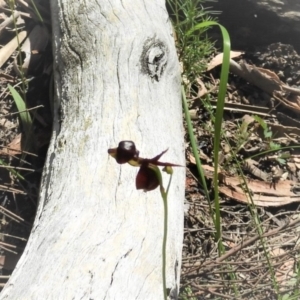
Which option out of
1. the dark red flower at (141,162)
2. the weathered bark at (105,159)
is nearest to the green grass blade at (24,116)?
the weathered bark at (105,159)

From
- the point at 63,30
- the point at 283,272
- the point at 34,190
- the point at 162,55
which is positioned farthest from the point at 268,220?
the point at 63,30

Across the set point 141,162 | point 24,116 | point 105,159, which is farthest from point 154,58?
point 141,162

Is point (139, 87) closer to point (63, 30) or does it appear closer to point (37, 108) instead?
point (63, 30)

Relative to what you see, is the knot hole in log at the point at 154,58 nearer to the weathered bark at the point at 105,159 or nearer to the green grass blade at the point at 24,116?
the weathered bark at the point at 105,159

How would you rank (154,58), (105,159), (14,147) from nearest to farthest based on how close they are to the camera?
(105,159) < (154,58) < (14,147)

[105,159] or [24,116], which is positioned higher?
[105,159]

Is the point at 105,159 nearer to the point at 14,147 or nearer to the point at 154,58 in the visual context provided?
the point at 154,58

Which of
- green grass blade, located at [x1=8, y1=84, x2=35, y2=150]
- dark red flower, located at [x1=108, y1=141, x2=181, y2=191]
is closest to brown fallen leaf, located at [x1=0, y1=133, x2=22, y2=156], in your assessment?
green grass blade, located at [x1=8, y1=84, x2=35, y2=150]

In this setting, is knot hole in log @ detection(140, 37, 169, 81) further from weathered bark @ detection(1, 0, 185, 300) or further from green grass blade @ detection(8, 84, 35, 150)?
green grass blade @ detection(8, 84, 35, 150)
